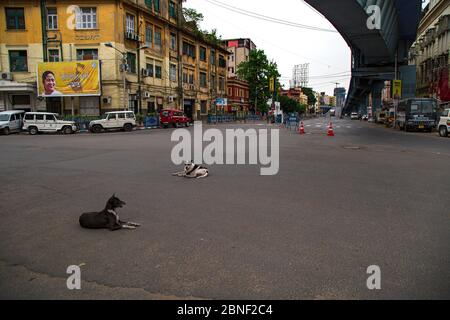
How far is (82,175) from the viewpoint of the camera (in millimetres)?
9539

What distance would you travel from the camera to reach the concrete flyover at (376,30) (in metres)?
16.2

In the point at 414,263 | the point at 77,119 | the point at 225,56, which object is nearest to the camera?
the point at 414,263

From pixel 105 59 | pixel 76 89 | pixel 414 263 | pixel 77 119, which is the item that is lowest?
pixel 414 263

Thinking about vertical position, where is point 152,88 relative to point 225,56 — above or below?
below

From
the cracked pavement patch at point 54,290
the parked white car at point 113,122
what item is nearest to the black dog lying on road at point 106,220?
the cracked pavement patch at point 54,290

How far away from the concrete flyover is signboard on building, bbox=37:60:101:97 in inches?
876

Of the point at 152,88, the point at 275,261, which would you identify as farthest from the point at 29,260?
the point at 152,88

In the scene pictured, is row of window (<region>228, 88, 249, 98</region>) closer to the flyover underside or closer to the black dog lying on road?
the flyover underside

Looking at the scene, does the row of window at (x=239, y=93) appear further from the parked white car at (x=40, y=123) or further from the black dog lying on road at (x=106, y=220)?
the black dog lying on road at (x=106, y=220)

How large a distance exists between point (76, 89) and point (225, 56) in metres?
33.6

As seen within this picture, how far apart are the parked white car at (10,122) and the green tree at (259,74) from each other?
4682cm

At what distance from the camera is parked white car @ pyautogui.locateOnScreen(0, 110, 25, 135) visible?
27203mm

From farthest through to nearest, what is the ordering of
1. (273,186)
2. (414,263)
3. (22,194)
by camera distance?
(273,186) → (22,194) → (414,263)

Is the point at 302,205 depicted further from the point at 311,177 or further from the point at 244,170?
the point at 244,170
